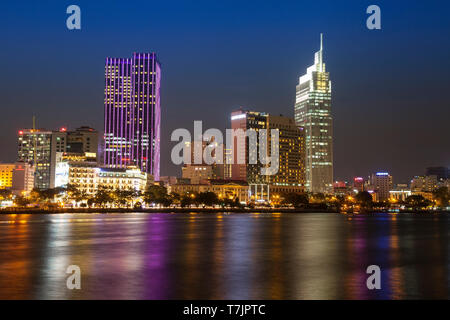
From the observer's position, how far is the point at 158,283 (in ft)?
93.4

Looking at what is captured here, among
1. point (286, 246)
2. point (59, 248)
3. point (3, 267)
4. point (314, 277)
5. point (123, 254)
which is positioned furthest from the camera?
point (286, 246)

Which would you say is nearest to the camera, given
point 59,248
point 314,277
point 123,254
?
point 314,277
